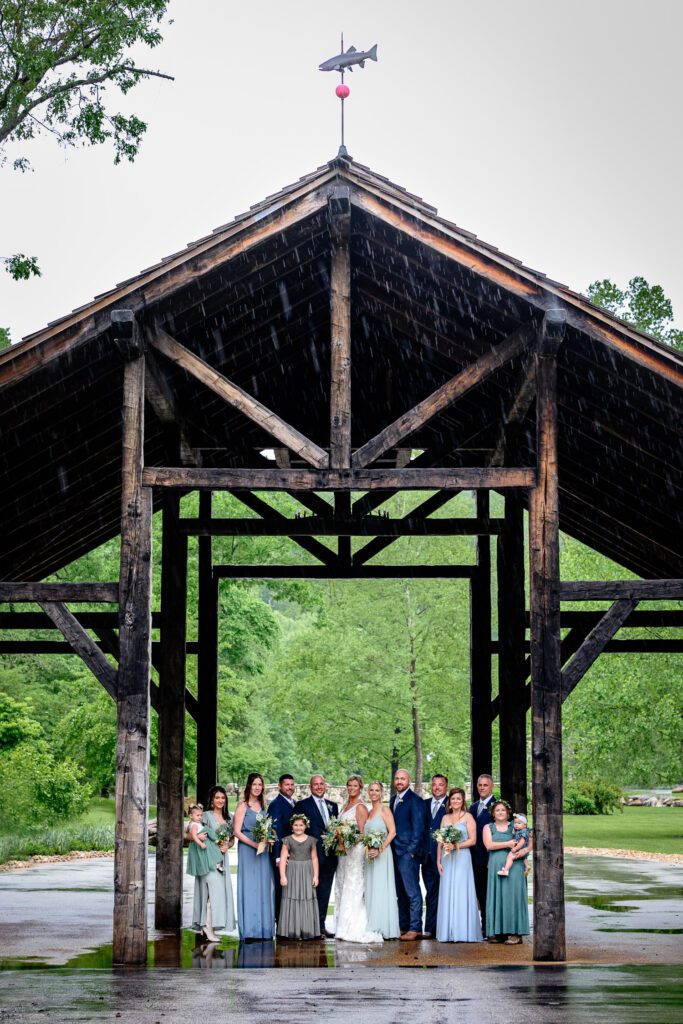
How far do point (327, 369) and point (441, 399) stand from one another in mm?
3965

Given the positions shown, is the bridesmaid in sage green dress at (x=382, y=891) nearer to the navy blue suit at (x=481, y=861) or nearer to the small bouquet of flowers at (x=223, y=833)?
the navy blue suit at (x=481, y=861)

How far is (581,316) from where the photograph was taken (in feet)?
34.8

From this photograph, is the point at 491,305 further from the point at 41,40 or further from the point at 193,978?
the point at 41,40

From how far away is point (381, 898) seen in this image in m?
12.2

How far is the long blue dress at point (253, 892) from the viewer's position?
1197 cm

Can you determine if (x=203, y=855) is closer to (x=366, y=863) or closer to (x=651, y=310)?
(x=366, y=863)

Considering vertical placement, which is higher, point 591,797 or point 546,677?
point 546,677

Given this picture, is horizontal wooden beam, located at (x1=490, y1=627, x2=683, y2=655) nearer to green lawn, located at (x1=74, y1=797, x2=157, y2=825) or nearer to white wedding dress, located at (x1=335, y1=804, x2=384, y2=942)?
white wedding dress, located at (x1=335, y1=804, x2=384, y2=942)

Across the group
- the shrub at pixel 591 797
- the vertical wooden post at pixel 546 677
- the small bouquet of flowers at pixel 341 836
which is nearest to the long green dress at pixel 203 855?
the small bouquet of flowers at pixel 341 836

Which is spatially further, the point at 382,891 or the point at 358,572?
the point at 358,572

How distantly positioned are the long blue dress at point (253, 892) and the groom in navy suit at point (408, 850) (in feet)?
4.37

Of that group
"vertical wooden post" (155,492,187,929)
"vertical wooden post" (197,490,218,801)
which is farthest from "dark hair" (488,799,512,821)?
"vertical wooden post" (197,490,218,801)

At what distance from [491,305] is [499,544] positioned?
16.5 feet

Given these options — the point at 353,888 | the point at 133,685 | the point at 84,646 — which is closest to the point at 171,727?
the point at 353,888
